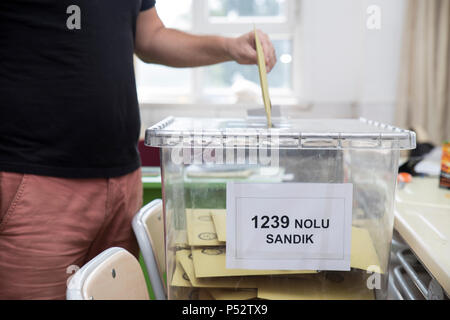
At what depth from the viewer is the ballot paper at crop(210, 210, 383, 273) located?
552 mm

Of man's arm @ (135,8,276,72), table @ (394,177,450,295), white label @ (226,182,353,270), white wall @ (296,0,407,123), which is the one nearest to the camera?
white label @ (226,182,353,270)

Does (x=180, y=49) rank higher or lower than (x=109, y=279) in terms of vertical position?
higher

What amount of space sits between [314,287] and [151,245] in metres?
0.33

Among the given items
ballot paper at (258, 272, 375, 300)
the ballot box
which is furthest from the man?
ballot paper at (258, 272, 375, 300)

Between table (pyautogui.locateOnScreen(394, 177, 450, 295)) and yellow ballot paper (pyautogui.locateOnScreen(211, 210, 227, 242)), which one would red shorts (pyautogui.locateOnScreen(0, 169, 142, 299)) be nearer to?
yellow ballot paper (pyautogui.locateOnScreen(211, 210, 227, 242))

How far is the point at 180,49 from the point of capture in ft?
3.18

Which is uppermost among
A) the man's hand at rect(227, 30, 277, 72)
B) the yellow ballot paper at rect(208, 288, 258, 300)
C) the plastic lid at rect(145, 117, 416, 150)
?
the man's hand at rect(227, 30, 277, 72)

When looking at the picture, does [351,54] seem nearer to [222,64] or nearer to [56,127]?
[222,64]

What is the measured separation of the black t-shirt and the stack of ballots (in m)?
0.31

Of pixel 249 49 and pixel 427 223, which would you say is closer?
pixel 249 49

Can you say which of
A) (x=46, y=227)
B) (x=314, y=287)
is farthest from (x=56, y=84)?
(x=314, y=287)

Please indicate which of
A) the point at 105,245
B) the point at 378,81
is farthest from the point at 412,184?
the point at 378,81

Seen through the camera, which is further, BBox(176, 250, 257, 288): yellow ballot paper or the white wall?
the white wall
